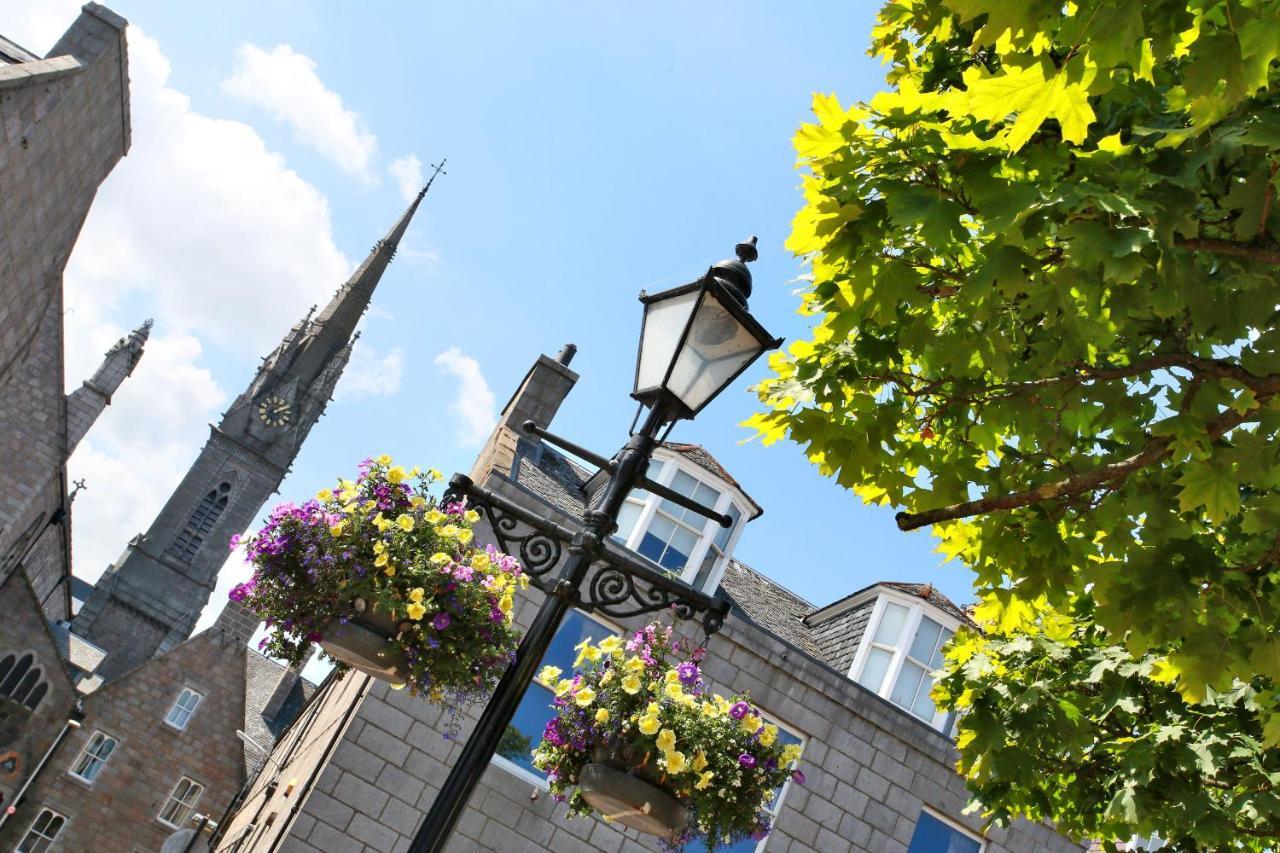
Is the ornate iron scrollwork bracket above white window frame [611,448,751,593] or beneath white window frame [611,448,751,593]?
beneath

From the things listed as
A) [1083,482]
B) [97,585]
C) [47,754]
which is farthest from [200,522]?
[1083,482]

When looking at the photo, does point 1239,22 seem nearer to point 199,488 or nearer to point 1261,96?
point 1261,96

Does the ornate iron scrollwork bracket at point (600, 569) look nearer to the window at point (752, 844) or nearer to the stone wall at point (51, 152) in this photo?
the window at point (752, 844)

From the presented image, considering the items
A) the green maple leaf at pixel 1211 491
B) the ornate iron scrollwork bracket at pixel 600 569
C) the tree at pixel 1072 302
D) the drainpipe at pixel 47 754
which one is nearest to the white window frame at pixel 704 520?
the tree at pixel 1072 302

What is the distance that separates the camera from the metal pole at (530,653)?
4520 mm

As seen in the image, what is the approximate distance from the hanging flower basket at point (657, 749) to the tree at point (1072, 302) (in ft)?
6.37

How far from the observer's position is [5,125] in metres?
17.0

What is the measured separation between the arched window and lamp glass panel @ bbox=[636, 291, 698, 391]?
6692 centimetres

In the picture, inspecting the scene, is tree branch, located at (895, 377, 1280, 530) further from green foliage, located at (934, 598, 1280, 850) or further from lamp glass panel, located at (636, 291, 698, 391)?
green foliage, located at (934, 598, 1280, 850)

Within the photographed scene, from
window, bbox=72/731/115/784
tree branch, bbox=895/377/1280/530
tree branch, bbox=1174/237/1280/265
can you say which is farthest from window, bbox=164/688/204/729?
tree branch, bbox=1174/237/1280/265

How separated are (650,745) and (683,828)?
2.96 feet

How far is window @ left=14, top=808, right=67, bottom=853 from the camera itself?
32.2m

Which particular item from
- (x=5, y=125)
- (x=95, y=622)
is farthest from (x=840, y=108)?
(x=95, y=622)

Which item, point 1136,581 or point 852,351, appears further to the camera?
point 852,351
